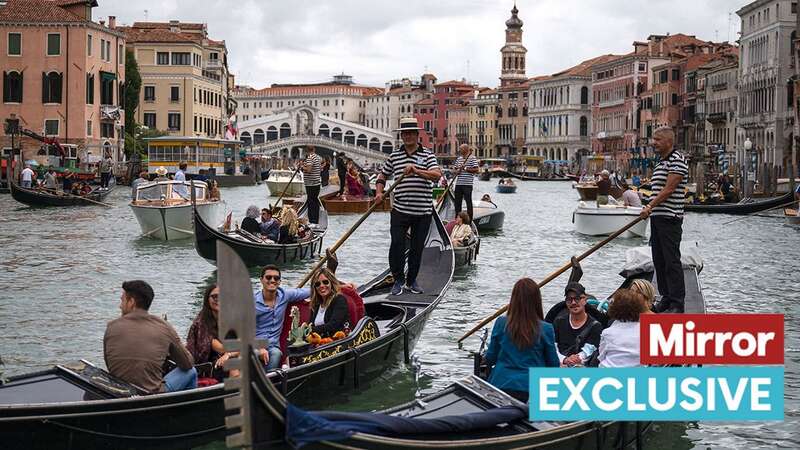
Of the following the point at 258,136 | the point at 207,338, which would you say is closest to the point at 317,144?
the point at 258,136

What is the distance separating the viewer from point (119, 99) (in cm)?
3153

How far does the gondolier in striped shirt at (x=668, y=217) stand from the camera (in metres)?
5.41

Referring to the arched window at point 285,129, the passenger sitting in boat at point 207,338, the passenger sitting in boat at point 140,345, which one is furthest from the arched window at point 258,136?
the passenger sitting in boat at point 140,345

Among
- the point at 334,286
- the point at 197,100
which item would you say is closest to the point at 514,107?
the point at 197,100

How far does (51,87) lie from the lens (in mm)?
28234

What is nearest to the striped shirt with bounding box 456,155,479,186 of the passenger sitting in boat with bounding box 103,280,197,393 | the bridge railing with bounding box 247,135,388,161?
the passenger sitting in boat with bounding box 103,280,197,393

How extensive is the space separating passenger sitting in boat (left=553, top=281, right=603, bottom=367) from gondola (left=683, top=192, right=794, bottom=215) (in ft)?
47.9

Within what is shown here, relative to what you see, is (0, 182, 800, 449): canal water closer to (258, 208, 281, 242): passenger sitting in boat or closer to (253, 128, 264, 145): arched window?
(258, 208, 281, 242): passenger sitting in boat

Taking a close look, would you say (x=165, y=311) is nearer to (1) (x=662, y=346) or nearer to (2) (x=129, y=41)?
(1) (x=662, y=346)

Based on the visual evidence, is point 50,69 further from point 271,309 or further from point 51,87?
point 271,309

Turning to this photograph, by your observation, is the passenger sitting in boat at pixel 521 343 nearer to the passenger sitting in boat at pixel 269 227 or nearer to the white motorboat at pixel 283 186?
the passenger sitting in boat at pixel 269 227

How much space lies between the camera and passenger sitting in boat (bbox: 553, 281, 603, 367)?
14.7ft

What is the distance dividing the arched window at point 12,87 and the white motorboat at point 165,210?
16230mm

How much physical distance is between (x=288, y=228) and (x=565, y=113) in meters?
54.8
